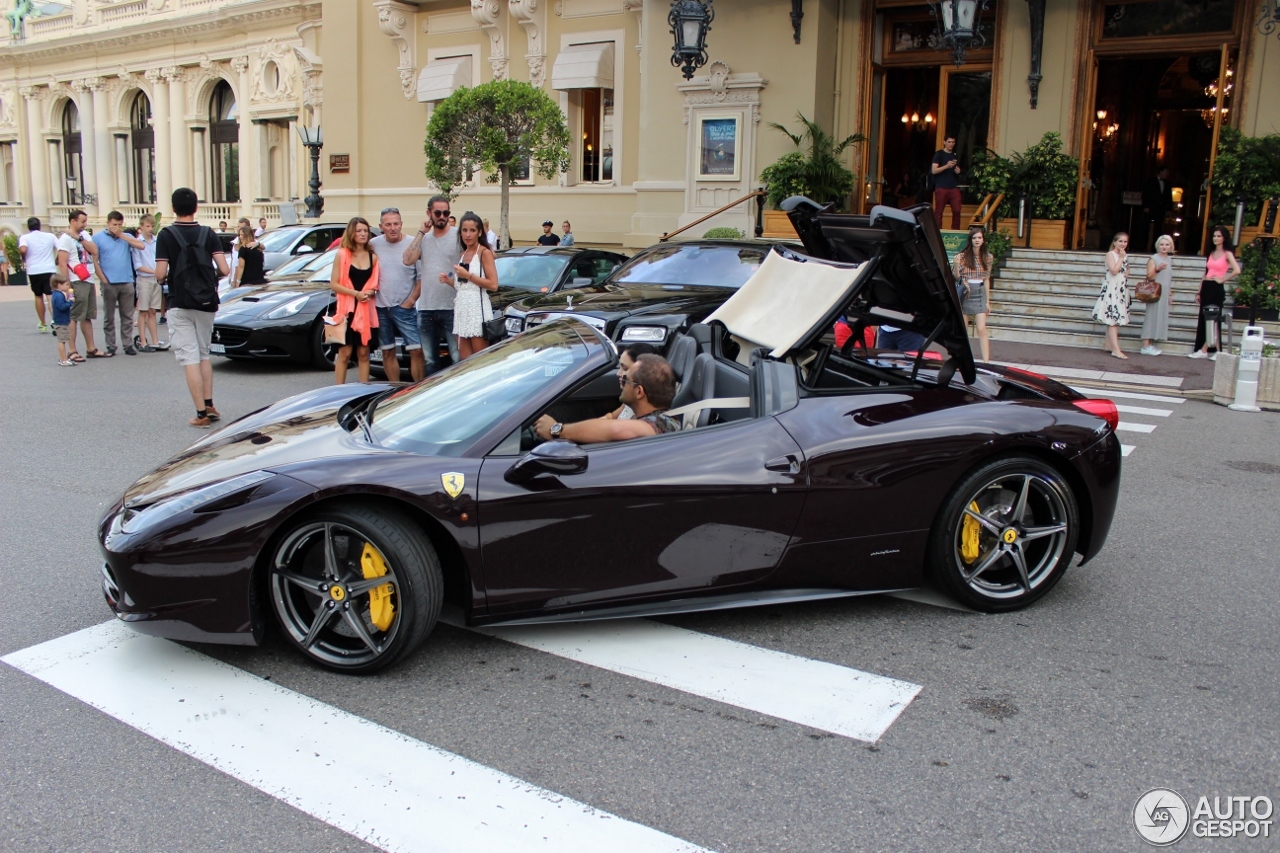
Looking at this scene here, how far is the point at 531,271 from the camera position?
1166cm

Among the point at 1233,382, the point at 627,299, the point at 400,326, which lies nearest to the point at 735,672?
the point at 627,299

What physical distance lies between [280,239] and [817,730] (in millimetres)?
16060

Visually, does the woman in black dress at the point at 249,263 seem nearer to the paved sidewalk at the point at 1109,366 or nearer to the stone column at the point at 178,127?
the paved sidewalk at the point at 1109,366

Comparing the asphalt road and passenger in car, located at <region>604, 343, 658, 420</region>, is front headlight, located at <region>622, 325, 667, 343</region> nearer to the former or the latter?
passenger in car, located at <region>604, 343, 658, 420</region>

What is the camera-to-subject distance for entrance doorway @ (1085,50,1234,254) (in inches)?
733

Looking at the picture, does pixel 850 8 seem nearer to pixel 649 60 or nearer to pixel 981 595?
pixel 649 60

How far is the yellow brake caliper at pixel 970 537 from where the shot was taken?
14.7 ft

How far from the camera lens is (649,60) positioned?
20953mm

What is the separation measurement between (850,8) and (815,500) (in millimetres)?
18075

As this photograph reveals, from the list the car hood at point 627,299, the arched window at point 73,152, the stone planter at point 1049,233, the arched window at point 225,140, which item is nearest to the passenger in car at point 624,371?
the car hood at point 627,299

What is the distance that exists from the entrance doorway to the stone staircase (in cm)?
251

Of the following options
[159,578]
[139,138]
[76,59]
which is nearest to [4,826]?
[159,578]

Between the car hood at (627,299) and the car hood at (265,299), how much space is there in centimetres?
350

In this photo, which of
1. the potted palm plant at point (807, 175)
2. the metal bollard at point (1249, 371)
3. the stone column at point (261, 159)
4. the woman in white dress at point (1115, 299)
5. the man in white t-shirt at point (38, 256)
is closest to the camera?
the metal bollard at point (1249, 371)
